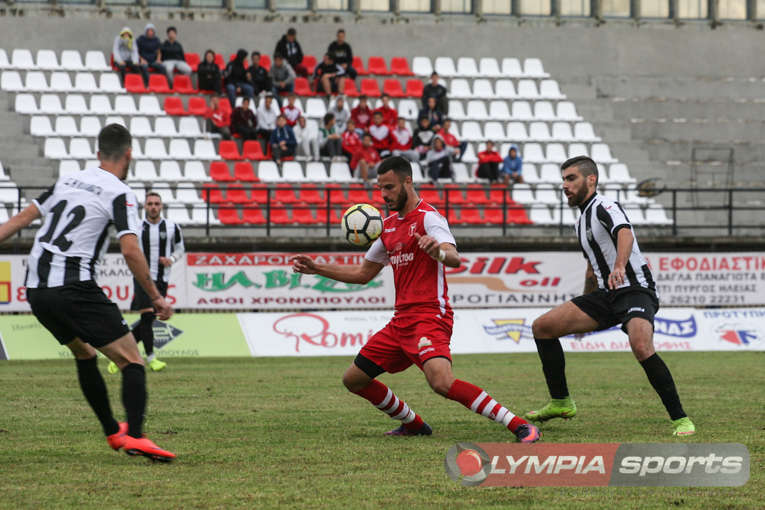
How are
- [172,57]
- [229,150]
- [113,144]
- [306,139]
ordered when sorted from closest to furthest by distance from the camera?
[113,144] → [229,150] → [306,139] → [172,57]

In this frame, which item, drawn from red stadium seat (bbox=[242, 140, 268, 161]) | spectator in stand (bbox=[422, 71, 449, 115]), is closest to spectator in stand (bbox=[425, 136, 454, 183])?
spectator in stand (bbox=[422, 71, 449, 115])

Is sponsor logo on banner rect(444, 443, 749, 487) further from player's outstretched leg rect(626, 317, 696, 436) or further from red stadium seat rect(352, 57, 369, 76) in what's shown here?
red stadium seat rect(352, 57, 369, 76)

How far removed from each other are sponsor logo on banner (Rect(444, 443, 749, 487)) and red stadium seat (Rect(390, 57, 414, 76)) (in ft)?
83.9

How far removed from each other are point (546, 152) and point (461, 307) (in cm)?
831

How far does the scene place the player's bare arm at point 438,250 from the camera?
7.60 m

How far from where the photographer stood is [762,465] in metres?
6.83

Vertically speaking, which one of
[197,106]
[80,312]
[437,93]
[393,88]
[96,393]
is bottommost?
[96,393]

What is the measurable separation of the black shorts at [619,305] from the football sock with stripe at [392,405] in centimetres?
160

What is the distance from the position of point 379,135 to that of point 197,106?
4.55 meters

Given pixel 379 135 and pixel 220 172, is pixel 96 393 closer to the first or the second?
pixel 220 172

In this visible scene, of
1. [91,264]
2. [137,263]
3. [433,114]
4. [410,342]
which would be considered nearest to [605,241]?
[410,342]

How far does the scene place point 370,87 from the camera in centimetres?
2930

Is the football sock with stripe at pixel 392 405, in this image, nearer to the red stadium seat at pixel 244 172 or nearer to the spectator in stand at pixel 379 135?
the red stadium seat at pixel 244 172

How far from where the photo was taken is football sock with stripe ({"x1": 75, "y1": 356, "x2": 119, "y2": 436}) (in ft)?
23.8
